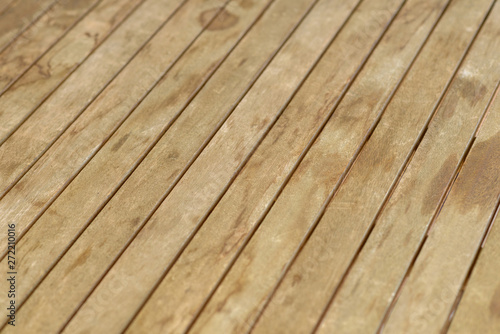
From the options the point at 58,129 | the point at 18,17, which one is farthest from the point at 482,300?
the point at 18,17

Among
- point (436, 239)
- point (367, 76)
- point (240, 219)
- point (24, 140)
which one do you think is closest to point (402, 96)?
point (367, 76)

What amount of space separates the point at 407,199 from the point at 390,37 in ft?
2.12

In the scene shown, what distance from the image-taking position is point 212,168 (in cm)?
144

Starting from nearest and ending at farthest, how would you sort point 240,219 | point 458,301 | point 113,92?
point 458,301 < point 240,219 < point 113,92

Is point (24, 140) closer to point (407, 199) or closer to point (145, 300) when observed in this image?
point (145, 300)

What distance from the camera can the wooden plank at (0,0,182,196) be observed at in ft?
4.96

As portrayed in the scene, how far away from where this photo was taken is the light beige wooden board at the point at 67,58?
164cm

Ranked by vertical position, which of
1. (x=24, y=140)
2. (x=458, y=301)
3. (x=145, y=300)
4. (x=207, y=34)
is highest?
(x=207, y=34)

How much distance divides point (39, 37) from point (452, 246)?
146 centimetres

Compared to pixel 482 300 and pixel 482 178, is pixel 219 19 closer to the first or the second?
pixel 482 178

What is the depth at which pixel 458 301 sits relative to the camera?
1.17 m

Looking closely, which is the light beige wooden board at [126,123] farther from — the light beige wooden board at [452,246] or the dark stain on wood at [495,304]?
the dark stain on wood at [495,304]

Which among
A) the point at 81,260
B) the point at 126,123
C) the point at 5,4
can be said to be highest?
the point at 5,4

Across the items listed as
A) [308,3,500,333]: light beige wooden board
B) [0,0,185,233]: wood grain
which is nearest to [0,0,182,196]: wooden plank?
[0,0,185,233]: wood grain
